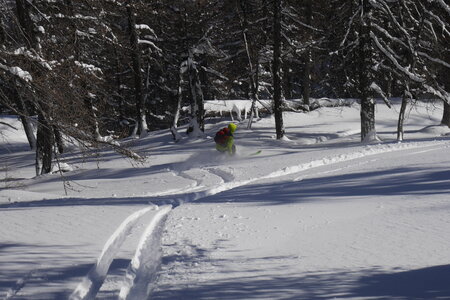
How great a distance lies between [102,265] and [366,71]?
15092mm

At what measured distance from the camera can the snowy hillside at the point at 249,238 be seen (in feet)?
14.8

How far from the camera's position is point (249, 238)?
244 inches

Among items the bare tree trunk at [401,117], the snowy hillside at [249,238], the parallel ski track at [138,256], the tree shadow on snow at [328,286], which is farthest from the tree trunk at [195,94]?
the tree shadow on snow at [328,286]

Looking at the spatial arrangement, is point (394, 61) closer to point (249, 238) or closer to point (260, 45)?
point (260, 45)

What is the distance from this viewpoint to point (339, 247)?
5484mm

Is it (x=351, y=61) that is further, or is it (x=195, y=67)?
(x=195, y=67)

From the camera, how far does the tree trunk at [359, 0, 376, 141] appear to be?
57.9 feet

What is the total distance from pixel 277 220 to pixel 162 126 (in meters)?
33.0

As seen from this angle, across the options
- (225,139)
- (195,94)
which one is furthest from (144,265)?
(195,94)

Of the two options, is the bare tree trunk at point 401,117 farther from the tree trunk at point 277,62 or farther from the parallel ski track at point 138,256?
the parallel ski track at point 138,256

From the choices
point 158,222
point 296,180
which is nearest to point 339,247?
point 158,222

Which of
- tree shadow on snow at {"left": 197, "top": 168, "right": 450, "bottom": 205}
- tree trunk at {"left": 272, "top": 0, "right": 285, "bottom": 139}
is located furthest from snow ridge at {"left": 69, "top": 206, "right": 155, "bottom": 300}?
tree trunk at {"left": 272, "top": 0, "right": 285, "bottom": 139}

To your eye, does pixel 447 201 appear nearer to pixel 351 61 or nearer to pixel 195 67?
pixel 351 61

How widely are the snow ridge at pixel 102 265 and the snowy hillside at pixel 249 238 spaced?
2 cm
